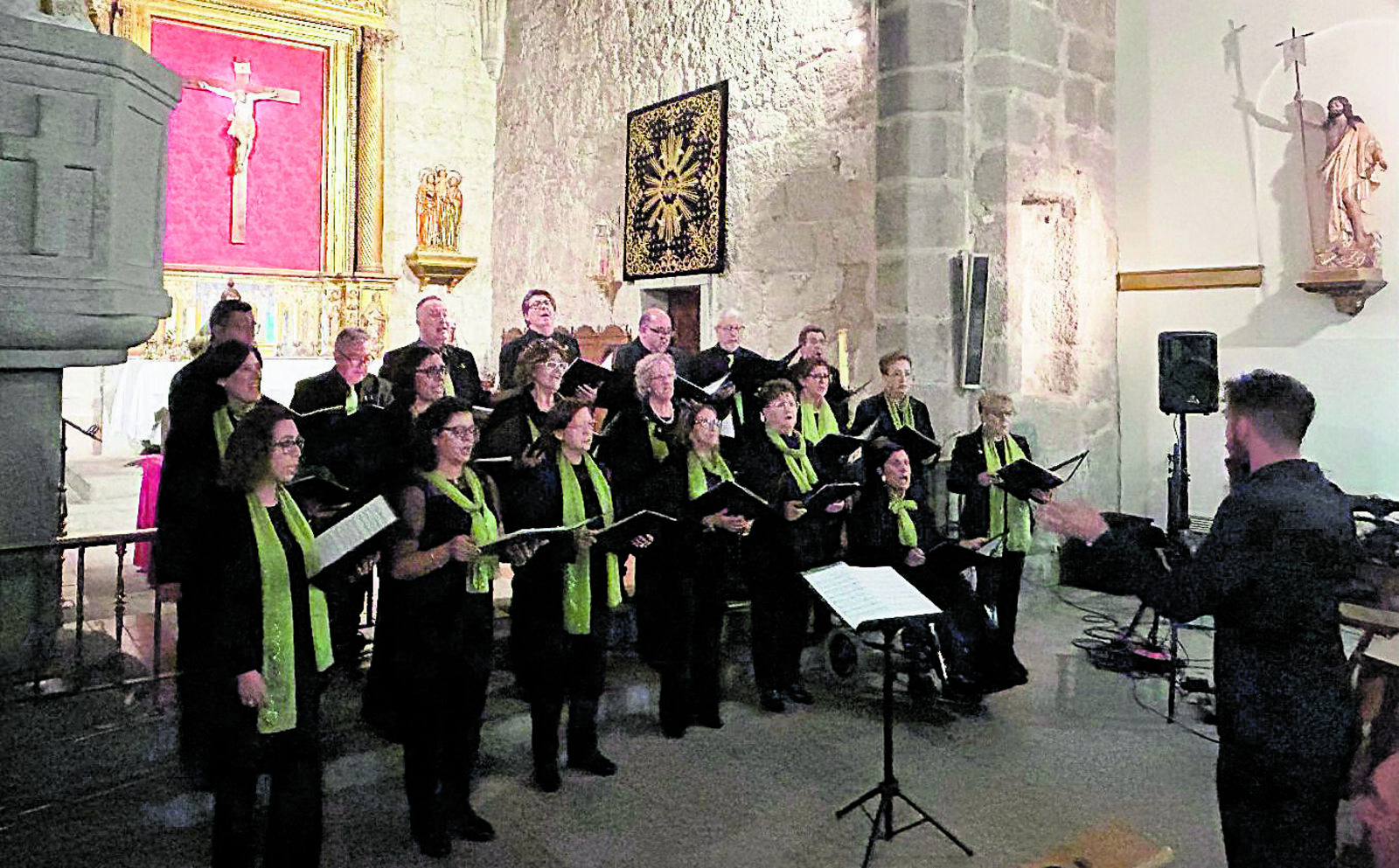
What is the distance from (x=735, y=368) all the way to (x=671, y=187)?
435cm

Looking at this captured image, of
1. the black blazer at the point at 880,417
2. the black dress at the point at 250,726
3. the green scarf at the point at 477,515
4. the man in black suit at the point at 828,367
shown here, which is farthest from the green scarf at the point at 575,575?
the black blazer at the point at 880,417

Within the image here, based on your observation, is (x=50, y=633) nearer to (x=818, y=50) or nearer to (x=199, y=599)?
(x=199, y=599)

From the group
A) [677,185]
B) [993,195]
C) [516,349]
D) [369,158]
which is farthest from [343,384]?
[369,158]

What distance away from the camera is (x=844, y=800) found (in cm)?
382

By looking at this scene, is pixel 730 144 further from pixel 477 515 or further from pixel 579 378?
pixel 477 515

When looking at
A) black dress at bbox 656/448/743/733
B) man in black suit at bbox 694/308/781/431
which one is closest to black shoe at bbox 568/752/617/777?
black dress at bbox 656/448/743/733

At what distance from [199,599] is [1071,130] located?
22.3 ft

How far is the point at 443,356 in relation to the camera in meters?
5.28

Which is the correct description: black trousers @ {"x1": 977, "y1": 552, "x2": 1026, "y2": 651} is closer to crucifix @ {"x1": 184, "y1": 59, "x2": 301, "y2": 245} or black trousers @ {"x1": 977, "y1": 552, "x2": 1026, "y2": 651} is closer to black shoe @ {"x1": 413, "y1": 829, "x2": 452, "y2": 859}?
black shoe @ {"x1": 413, "y1": 829, "x2": 452, "y2": 859}

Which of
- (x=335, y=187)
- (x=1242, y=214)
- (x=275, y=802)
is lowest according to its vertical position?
(x=275, y=802)

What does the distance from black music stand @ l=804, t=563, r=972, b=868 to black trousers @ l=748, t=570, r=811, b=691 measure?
1.25m

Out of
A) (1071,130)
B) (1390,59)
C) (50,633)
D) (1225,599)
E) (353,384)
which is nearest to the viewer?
(1225,599)

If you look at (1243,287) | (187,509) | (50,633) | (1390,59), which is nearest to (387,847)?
(187,509)

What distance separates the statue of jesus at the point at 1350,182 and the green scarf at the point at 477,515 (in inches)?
223
